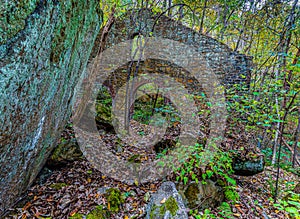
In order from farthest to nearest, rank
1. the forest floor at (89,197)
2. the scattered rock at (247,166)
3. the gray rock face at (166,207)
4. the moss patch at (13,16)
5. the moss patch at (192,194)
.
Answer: the scattered rock at (247,166)
the moss patch at (192,194)
the forest floor at (89,197)
the gray rock face at (166,207)
the moss patch at (13,16)

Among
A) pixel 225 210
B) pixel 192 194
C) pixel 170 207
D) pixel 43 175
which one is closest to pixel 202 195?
pixel 192 194

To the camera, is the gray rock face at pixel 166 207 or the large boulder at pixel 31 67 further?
the gray rock face at pixel 166 207

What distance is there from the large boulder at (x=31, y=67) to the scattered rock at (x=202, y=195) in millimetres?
1969

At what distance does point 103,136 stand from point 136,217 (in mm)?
1977

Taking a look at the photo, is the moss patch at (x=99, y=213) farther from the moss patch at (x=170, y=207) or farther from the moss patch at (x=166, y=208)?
the moss patch at (x=170, y=207)

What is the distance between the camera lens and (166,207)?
184 centimetres

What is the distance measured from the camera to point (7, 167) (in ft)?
3.77

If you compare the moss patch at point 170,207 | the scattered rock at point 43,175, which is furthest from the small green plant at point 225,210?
A: the scattered rock at point 43,175

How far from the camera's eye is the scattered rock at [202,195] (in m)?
2.22

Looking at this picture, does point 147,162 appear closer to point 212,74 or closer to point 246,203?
point 246,203

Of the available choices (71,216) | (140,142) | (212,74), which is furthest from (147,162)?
(212,74)

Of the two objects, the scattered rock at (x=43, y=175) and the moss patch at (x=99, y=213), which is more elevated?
the scattered rock at (x=43, y=175)

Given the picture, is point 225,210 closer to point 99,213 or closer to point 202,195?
point 202,195

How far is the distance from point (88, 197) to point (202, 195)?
1621mm
